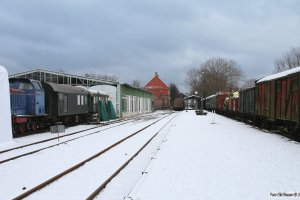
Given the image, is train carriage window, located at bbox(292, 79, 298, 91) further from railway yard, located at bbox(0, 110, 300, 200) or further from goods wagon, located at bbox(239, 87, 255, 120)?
goods wagon, located at bbox(239, 87, 255, 120)

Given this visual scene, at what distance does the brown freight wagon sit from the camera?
A: 15.9m

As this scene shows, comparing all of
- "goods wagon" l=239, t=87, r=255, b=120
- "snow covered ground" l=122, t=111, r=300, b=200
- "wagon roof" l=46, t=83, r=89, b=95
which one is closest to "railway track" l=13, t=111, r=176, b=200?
"snow covered ground" l=122, t=111, r=300, b=200

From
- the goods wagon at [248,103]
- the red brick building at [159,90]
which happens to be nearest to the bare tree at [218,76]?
the red brick building at [159,90]

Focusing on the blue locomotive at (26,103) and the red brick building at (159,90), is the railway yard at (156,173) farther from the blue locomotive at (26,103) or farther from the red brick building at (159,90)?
the red brick building at (159,90)

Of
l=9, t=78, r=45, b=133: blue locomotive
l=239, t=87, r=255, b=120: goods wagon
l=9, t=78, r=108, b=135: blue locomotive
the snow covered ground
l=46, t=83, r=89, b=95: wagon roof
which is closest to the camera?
the snow covered ground

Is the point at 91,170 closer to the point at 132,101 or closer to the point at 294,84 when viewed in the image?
the point at 294,84

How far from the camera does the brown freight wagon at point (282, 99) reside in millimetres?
15883

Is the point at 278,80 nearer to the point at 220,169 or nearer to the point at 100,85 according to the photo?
the point at 220,169

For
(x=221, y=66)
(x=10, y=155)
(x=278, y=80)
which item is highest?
(x=221, y=66)

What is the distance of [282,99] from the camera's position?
1817cm

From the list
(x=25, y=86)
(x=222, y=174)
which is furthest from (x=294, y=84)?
(x=25, y=86)

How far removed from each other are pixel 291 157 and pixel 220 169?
3.12 meters

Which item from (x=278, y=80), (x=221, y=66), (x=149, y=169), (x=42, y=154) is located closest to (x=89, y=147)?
(x=42, y=154)

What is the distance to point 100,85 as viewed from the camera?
48.7 metres
